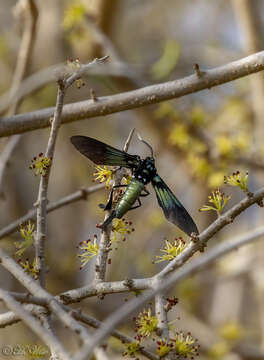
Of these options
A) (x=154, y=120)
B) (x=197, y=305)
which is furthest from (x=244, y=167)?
(x=197, y=305)

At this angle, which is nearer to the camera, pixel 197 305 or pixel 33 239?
pixel 33 239

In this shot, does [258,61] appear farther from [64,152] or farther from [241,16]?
[64,152]

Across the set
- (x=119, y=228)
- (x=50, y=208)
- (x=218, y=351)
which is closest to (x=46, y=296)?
(x=119, y=228)

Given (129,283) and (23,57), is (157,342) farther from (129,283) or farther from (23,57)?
(23,57)

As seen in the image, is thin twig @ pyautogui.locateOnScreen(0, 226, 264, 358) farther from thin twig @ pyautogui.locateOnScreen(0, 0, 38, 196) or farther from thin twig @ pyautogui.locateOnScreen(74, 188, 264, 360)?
thin twig @ pyautogui.locateOnScreen(0, 0, 38, 196)

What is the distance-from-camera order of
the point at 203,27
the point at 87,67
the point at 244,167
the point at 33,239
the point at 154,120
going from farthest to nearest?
the point at 203,27 < the point at 154,120 < the point at 244,167 < the point at 33,239 < the point at 87,67

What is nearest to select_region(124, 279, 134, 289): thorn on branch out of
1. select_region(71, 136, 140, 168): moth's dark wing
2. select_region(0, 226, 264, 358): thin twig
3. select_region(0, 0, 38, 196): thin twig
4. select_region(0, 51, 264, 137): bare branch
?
select_region(0, 226, 264, 358): thin twig

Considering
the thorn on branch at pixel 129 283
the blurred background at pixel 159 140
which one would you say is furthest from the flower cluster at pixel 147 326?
the blurred background at pixel 159 140
